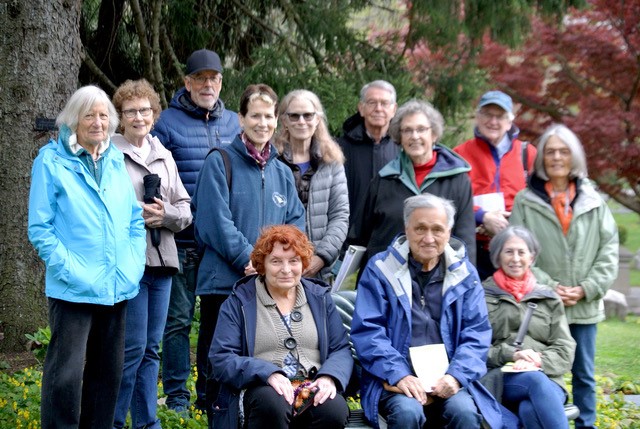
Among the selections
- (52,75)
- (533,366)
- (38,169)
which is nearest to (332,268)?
(533,366)

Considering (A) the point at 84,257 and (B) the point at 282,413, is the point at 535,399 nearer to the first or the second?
(B) the point at 282,413

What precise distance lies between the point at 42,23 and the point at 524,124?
6.78 m

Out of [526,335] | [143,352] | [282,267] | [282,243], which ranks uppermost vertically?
[282,243]

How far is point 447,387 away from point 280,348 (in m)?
0.83

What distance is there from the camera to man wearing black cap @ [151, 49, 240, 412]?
575 cm

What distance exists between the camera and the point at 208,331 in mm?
5312

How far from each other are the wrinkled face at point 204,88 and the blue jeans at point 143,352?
123cm

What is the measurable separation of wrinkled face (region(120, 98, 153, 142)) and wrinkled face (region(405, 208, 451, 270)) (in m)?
1.62

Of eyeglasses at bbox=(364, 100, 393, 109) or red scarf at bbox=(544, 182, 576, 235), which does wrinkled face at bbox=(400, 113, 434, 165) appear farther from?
red scarf at bbox=(544, 182, 576, 235)

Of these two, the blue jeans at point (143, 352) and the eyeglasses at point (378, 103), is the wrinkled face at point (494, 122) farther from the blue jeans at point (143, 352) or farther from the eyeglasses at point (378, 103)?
the blue jeans at point (143, 352)

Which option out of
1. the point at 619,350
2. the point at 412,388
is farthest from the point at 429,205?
the point at 619,350

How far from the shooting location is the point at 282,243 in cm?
462

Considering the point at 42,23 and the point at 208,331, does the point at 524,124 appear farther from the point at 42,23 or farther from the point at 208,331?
the point at 208,331

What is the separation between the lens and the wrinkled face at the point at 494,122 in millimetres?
5684
